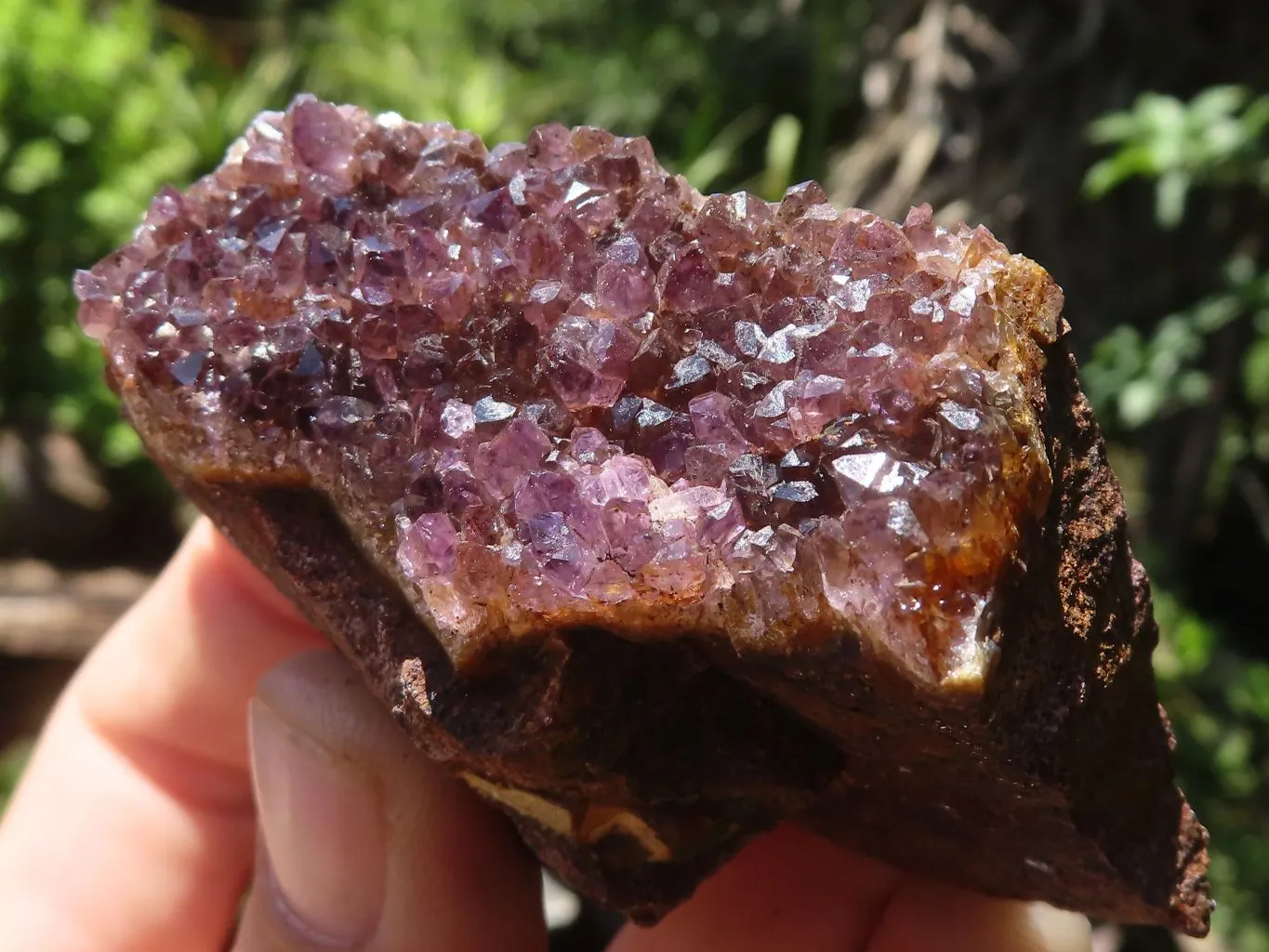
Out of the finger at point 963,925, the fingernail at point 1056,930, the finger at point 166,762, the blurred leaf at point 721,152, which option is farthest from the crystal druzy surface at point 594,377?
the blurred leaf at point 721,152

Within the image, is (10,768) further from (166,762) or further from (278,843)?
(278,843)

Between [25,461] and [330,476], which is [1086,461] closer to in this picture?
[330,476]

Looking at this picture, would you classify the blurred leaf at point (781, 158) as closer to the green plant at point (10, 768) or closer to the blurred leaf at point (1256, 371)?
the blurred leaf at point (1256, 371)

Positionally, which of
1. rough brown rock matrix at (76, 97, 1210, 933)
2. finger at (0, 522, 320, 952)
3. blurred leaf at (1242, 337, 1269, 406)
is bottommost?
finger at (0, 522, 320, 952)

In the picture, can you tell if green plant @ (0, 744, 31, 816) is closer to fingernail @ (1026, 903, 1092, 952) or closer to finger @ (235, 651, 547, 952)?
finger @ (235, 651, 547, 952)

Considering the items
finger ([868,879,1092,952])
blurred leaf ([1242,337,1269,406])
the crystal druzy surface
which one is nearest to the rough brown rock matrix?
the crystal druzy surface

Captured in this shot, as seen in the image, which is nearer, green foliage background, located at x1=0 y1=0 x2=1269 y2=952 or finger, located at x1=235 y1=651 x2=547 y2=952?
finger, located at x1=235 y1=651 x2=547 y2=952

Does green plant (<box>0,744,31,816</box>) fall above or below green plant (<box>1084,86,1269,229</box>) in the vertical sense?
below

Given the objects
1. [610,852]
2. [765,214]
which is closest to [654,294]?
[765,214]
